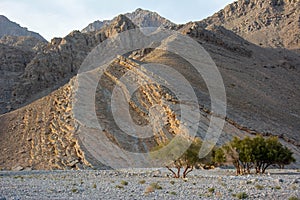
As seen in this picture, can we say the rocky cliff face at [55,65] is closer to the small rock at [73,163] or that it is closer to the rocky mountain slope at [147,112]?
the rocky mountain slope at [147,112]

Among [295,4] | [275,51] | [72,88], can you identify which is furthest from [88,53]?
[295,4]

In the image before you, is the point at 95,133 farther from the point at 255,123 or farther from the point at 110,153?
the point at 255,123

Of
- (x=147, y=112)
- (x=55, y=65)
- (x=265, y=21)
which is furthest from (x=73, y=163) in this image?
(x=265, y=21)

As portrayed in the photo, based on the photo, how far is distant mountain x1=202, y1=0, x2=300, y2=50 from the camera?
104 m

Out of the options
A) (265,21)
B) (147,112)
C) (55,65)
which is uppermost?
(265,21)

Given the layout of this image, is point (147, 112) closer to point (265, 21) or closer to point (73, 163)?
point (73, 163)

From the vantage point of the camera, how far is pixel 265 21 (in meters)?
114

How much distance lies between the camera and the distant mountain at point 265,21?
10438 cm

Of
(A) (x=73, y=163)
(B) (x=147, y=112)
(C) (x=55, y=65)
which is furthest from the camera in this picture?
(C) (x=55, y=65)

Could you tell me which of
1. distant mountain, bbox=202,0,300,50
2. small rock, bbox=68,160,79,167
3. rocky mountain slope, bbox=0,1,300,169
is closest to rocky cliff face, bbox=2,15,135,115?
rocky mountain slope, bbox=0,1,300,169

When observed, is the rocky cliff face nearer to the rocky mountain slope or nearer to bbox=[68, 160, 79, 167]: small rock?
the rocky mountain slope

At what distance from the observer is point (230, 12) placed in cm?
12962

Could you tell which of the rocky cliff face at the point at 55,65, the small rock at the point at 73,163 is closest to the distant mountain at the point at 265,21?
the rocky cliff face at the point at 55,65

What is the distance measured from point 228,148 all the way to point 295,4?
9589cm
